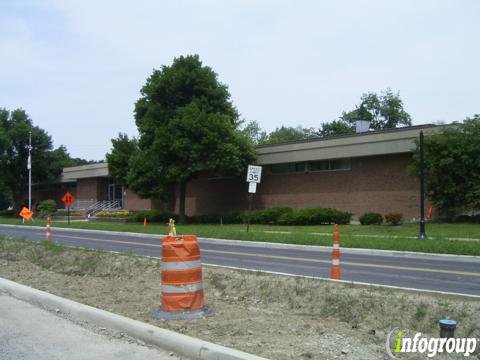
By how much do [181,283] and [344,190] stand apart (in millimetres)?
29917

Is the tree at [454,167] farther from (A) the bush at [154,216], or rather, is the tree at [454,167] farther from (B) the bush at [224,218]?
(A) the bush at [154,216]

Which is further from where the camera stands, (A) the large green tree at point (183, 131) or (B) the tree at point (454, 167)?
(A) the large green tree at point (183, 131)

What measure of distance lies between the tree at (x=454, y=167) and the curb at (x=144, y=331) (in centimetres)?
2337

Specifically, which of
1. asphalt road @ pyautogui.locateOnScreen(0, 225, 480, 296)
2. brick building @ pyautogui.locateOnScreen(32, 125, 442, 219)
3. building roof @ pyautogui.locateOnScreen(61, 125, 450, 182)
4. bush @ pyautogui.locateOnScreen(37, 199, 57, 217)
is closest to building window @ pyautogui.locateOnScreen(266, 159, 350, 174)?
brick building @ pyautogui.locateOnScreen(32, 125, 442, 219)

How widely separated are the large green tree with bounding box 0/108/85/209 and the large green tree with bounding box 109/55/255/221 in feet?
107

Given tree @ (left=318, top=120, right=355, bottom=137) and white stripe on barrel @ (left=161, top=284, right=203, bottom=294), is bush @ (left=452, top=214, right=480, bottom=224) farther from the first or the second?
tree @ (left=318, top=120, right=355, bottom=137)

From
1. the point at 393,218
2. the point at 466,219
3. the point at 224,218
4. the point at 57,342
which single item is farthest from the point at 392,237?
the point at 57,342

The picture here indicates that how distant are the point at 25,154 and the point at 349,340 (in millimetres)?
71966

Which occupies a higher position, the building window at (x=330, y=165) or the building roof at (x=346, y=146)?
the building roof at (x=346, y=146)

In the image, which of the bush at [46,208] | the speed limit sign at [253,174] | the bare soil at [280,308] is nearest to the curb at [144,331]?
the bare soil at [280,308]

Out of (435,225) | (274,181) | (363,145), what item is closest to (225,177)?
(274,181)

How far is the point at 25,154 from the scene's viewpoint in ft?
238

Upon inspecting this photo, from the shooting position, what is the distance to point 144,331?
722 cm

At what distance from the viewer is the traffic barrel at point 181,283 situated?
8.20 meters
